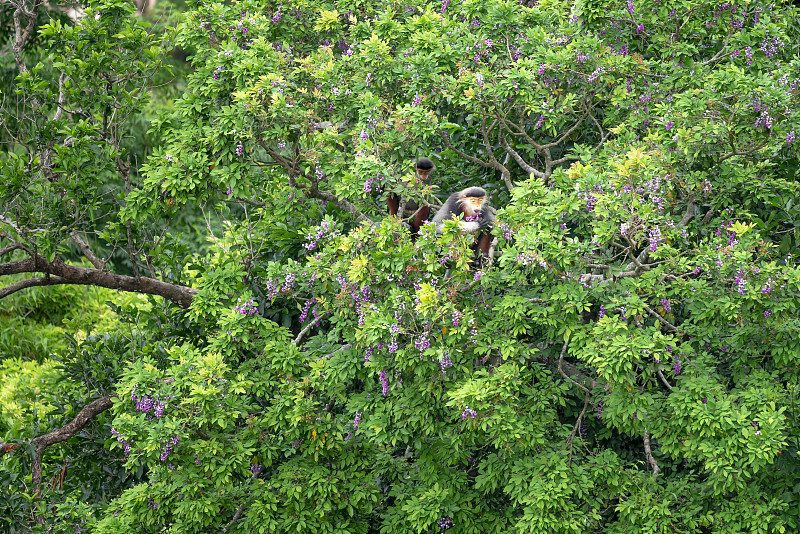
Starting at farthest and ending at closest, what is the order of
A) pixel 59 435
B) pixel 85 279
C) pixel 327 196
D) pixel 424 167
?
1. pixel 59 435
2. pixel 85 279
3. pixel 327 196
4. pixel 424 167

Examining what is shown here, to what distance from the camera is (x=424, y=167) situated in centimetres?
756

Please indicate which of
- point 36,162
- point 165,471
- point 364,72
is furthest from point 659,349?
point 36,162

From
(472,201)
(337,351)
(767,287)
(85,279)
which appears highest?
(472,201)

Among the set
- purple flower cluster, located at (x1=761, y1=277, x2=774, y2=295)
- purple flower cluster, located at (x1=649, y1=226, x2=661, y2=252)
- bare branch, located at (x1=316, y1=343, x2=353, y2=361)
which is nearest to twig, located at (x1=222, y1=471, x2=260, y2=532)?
bare branch, located at (x1=316, y1=343, x2=353, y2=361)

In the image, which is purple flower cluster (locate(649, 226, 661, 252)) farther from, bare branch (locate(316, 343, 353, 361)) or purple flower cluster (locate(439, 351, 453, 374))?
bare branch (locate(316, 343, 353, 361))

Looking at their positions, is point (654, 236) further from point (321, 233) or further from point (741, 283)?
point (321, 233)

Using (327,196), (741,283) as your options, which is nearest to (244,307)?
(327,196)

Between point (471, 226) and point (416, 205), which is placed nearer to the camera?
point (471, 226)

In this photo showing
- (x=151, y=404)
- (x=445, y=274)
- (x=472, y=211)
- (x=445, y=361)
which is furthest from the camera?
(x=151, y=404)

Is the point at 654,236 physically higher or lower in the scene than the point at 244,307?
higher

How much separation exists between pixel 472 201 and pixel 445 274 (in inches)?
30.3

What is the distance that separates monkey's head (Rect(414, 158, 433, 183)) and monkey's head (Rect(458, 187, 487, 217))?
760 millimetres

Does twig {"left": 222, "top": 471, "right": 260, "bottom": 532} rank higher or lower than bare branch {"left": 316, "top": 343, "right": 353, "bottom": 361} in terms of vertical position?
lower

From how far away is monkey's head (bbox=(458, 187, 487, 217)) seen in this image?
22.3 ft
